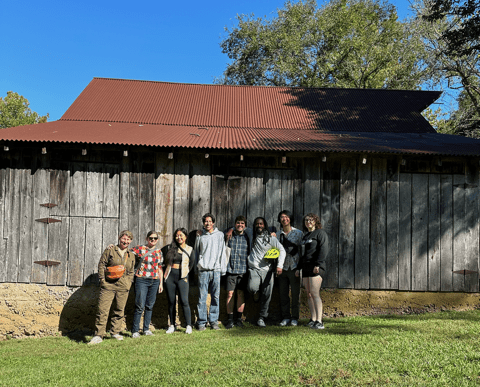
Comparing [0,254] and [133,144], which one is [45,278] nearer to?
[0,254]

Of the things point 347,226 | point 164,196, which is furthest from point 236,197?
point 347,226

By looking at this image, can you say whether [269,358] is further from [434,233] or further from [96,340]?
[434,233]

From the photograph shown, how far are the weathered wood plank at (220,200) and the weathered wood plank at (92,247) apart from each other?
1.60m

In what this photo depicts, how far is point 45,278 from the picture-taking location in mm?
6879

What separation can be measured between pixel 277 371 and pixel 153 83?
10.0 meters

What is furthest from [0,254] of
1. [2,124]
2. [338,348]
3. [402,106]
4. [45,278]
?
[2,124]

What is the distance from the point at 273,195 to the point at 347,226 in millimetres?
1528

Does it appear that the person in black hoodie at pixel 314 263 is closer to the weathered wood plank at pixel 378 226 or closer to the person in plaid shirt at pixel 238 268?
the person in plaid shirt at pixel 238 268

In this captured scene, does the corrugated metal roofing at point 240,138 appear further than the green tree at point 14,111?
No

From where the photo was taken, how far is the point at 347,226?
23.9ft

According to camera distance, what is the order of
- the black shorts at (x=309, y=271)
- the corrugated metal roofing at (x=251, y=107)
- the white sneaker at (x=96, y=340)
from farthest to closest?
the corrugated metal roofing at (x=251, y=107) < the black shorts at (x=309, y=271) < the white sneaker at (x=96, y=340)

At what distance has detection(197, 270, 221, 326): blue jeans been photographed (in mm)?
6344

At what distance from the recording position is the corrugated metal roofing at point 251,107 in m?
9.81

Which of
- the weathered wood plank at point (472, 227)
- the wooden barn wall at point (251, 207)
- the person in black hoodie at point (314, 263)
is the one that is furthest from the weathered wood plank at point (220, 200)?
the weathered wood plank at point (472, 227)
